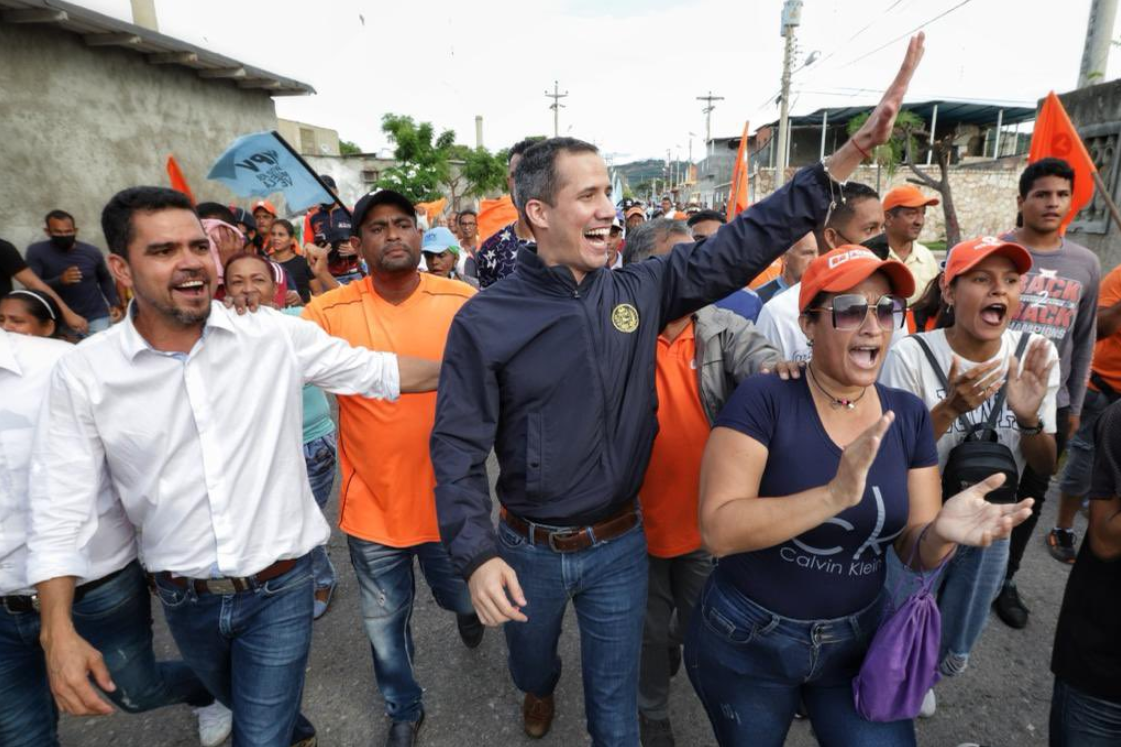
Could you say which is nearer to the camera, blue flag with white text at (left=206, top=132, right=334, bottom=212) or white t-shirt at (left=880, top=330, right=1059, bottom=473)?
white t-shirt at (left=880, top=330, right=1059, bottom=473)

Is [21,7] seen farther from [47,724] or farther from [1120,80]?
[1120,80]

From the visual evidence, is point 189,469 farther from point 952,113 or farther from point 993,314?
point 952,113

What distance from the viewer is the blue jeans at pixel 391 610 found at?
272 centimetres

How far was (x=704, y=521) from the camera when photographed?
71.7 inches

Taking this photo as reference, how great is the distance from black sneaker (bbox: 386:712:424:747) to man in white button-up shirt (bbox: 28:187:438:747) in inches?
26.7

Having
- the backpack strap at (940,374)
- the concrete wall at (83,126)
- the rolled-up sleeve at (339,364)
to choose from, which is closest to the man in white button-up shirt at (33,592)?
the rolled-up sleeve at (339,364)

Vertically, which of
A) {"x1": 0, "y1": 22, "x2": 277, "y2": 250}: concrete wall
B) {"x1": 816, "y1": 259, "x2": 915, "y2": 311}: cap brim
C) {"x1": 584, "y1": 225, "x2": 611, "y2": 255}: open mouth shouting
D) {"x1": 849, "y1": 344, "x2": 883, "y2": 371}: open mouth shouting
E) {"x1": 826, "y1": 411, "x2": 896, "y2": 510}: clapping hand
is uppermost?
{"x1": 0, "y1": 22, "x2": 277, "y2": 250}: concrete wall

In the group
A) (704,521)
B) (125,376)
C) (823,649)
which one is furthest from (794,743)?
(125,376)

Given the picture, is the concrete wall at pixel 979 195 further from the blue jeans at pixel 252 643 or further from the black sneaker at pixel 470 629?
the blue jeans at pixel 252 643

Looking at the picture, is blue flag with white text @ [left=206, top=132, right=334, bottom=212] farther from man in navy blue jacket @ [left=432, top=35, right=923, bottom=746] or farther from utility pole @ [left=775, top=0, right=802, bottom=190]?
utility pole @ [left=775, top=0, right=802, bottom=190]

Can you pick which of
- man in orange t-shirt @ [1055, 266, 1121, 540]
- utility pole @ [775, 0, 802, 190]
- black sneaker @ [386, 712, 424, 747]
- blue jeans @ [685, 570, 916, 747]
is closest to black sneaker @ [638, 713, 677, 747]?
blue jeans @ [685, 570, 916, 747]

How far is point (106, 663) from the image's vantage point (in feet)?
7.53

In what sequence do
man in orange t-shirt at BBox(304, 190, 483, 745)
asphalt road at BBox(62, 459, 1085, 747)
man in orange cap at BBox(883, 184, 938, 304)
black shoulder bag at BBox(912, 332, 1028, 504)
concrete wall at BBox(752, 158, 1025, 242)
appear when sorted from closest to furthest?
black shoulder bag at BBox(912, 332, 1028, 504) → man in orange t-shirt at BBox(304, 190, 483, 745) → asphalt road at BBox(62, 459, 1085, 747) → man in orange cap at BBox(883, 184, 938, 304) → concrete wall at BBox(752, 158, 1025, 242)

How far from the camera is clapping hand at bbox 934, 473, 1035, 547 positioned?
158cm
